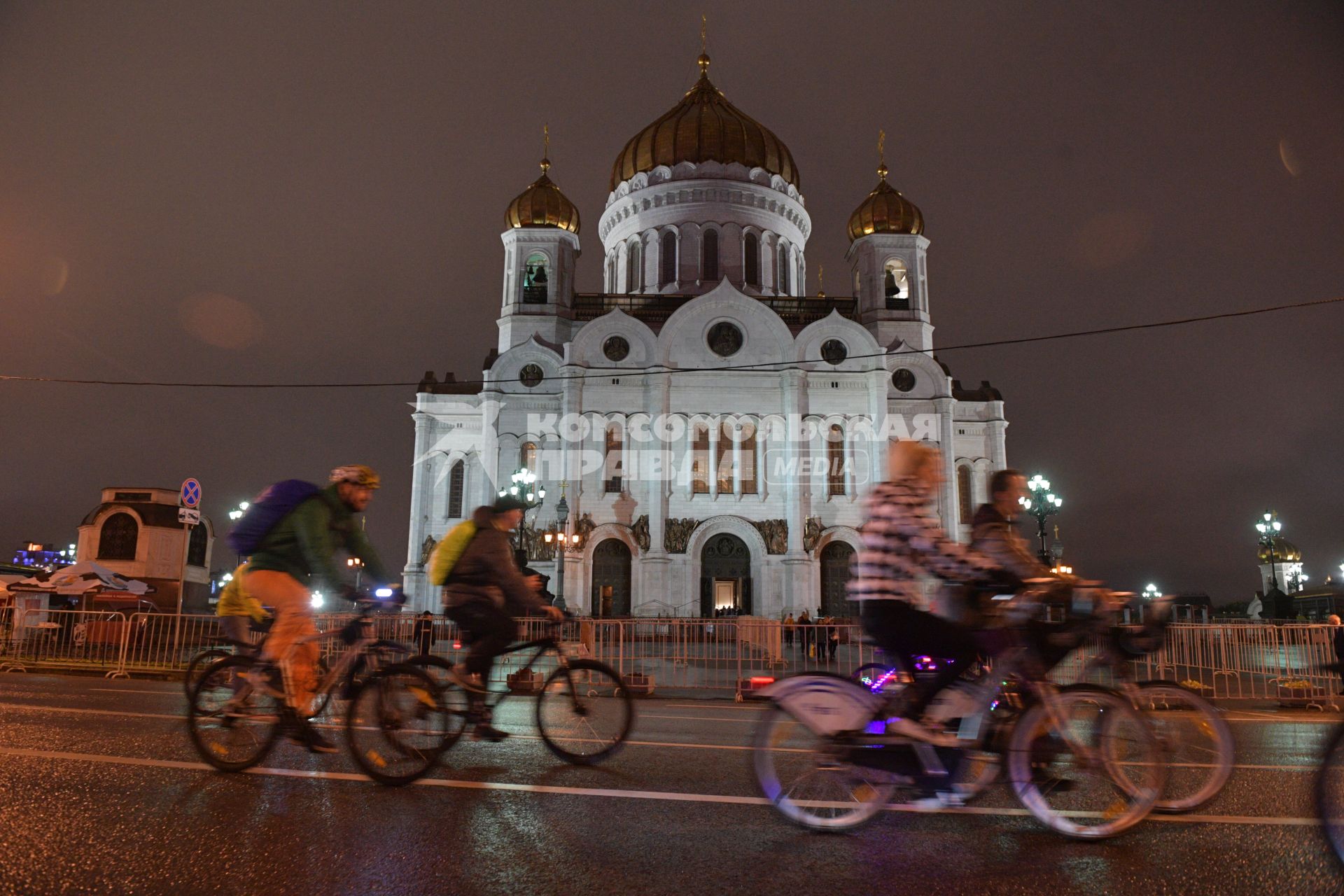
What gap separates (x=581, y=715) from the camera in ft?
18.4

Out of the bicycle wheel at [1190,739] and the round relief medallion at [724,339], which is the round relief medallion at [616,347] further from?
the bicycle wheel at [1190,739]

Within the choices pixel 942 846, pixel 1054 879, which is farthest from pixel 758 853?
pixel 1054 879

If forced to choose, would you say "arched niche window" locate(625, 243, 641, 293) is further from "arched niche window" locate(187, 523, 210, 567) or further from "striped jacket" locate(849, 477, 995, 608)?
"striped jacket" locate(849, 477, 995, 608)

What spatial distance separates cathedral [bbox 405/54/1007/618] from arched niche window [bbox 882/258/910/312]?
0.32 ft

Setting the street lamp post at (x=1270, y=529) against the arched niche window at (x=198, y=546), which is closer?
the arched niche window at (x=198, y=546)

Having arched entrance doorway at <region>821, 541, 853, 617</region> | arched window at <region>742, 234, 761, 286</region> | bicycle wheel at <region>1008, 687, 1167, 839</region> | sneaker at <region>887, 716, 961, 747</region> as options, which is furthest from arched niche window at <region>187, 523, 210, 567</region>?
bicycle wheel at <region>1008, 687, 1167, 839</region>

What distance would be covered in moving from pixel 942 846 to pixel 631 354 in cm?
3340

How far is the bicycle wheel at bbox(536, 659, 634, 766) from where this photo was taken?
5.55 m

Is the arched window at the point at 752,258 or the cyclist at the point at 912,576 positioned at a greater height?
the arched window at the point at 752,258

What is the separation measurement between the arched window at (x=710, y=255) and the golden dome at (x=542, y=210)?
634 cm

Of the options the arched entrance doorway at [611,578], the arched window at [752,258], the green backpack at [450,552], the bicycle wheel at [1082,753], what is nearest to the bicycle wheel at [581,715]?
the green backpack at [450,552]

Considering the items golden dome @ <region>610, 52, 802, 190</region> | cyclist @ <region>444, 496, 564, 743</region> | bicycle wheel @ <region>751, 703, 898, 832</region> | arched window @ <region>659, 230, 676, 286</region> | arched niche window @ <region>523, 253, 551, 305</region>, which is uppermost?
golden dome @ <region>610, 52, 802, 190</region>

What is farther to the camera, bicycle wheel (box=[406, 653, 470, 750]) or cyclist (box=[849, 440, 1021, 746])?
bicycle wheel (box=[406, 653, 470, 750])

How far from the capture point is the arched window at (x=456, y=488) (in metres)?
37.5
